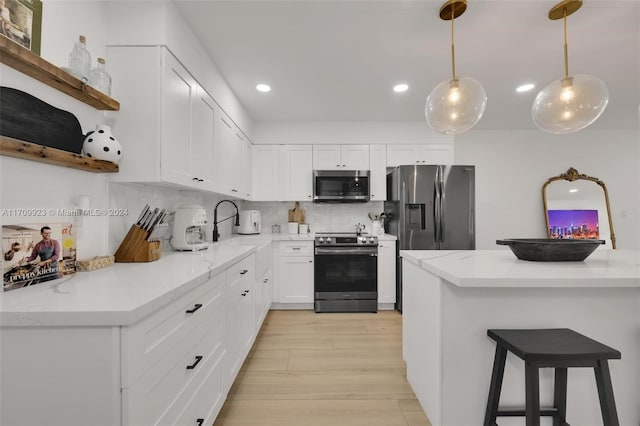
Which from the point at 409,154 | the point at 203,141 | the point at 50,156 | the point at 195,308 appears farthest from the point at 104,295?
the point at 409,154

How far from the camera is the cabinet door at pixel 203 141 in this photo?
2080mm

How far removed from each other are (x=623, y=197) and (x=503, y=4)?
448 cm

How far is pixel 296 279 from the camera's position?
3.64m

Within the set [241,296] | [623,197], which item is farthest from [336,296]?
[623,197]

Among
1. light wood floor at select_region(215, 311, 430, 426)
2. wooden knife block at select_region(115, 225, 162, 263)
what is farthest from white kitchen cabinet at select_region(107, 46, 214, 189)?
light wood floor at select_region(215, 311, 430, 426)

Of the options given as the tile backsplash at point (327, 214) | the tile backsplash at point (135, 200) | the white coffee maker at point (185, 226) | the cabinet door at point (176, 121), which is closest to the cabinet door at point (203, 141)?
the cabinet door at point (176, 121)

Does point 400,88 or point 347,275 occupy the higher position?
point 400,88

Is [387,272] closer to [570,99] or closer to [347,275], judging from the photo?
[347,275]

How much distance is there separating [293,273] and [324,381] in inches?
65.4

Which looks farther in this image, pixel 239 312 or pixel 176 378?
pixel 239 312

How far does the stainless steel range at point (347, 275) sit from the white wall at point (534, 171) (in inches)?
78.5

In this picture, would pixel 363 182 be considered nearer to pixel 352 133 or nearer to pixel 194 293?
pixel 352 133

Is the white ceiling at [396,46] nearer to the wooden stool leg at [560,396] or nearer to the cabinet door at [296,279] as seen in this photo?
the cabinet door at [296,279]

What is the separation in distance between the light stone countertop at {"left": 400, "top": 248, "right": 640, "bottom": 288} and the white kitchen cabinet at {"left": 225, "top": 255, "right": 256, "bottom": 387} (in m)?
1.17
